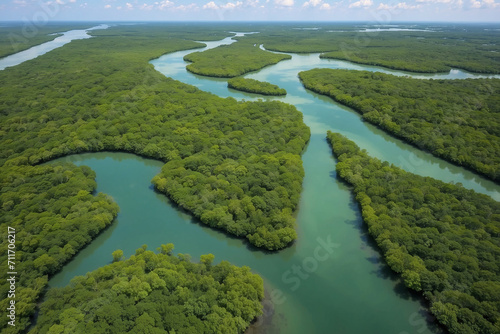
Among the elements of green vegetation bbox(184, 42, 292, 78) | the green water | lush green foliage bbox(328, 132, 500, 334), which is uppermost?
green vegetation bbox(184, 42, 292, 78)

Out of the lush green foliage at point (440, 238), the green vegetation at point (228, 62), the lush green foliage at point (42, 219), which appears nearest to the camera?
the lush green foliage at point (440, 238)

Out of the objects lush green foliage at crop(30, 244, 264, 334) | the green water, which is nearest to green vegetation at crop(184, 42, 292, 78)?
the green water

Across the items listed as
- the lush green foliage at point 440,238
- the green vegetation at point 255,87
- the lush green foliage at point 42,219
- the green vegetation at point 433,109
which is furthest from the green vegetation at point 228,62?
the lush green foliage at point 440,238

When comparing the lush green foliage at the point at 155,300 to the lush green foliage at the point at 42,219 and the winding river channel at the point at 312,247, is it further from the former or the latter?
the lush green foliage at the point at 42,219

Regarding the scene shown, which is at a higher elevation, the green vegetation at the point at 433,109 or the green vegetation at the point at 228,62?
the green vegetation at the point at 228,62

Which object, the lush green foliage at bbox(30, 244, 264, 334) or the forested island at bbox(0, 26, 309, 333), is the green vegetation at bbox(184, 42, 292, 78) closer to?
the forested island at bbox(0, 26, 309, 333)
